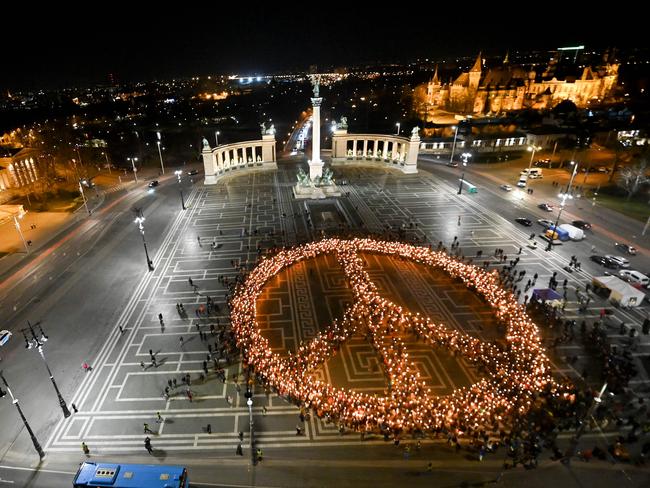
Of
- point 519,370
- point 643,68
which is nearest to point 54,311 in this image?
point 519,370

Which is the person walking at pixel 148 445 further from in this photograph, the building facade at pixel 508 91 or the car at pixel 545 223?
the building facade at pixel 508 91

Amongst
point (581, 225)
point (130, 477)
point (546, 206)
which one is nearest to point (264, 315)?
point (130, 477)

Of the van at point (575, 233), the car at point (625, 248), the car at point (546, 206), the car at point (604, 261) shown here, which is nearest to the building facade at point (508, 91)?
the car at point (546, 206)

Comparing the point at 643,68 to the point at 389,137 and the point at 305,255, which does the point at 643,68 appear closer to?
the point at 389,137

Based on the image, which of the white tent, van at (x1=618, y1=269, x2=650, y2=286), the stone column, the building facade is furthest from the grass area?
the building facade

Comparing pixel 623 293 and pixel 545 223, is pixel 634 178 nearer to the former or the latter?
pixel 545 223

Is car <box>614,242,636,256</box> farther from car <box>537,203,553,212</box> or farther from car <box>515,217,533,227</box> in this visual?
car <box>537,203,553,212</box>

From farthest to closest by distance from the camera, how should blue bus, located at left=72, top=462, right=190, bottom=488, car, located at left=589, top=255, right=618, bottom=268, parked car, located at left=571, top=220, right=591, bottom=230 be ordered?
parked car, located at left=571, top=220, right=591, bottom=230 < car, located at left=589, top=255, right=618, bottom=268 < blue bus, located at left=72, top=462, right=190, bottom=488
